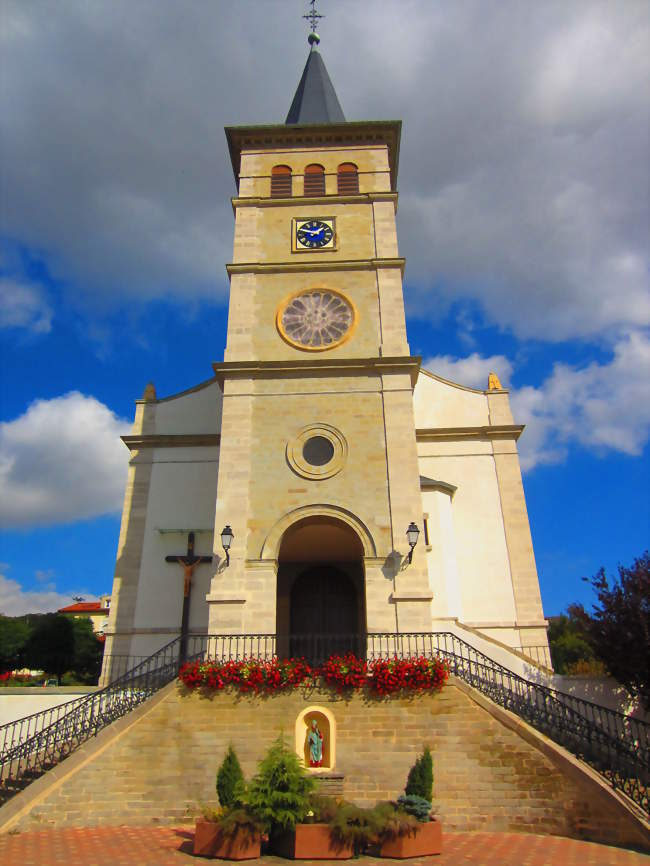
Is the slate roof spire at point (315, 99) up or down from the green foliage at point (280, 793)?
up

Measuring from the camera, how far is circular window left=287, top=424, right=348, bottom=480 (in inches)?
644

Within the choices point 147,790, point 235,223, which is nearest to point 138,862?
point 147,790

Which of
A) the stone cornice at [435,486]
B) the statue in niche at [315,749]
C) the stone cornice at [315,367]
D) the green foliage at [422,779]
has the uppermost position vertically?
the stone cornice at [315,367]

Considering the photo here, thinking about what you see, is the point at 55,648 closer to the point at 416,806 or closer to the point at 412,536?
the point at 412,536

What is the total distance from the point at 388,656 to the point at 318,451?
220 inches

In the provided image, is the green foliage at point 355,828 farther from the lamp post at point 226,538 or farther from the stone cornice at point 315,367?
the stone cornice at point 315,367

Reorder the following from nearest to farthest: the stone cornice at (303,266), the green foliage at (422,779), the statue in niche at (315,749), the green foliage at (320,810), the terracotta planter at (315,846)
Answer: the terracotta planter at (315,846), the green foliage at (320,810), the green foliage at (422,779), the statue in niche at (315,749), the stone cornice at (303,266)

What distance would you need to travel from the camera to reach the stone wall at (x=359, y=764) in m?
10.6

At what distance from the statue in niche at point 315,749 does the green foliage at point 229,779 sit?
152 centimetres

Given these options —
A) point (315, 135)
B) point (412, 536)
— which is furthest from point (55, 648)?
point (315, 135)

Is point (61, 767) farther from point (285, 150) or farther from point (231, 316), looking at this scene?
point (285, 150)

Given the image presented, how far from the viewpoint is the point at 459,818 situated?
10812 mm

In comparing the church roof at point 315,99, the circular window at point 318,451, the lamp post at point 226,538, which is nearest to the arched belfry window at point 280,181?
the church roof at point 315,99

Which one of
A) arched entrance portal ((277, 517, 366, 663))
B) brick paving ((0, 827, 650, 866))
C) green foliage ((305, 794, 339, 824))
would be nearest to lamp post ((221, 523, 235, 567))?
arched entrance portal ((277, 517, 366, 663))
